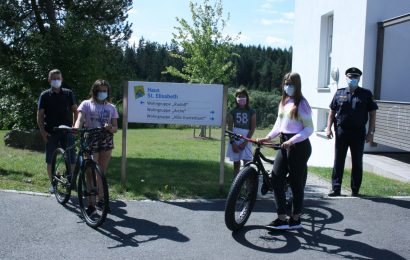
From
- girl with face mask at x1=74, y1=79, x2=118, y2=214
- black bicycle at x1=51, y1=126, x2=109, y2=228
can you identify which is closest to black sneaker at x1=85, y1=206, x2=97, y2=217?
black bicycle at x1=51, y1=126, x2=109, y2=228

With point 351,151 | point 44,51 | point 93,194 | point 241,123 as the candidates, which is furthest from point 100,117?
point 44,51

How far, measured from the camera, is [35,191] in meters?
7.35

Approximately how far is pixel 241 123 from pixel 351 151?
1.87m

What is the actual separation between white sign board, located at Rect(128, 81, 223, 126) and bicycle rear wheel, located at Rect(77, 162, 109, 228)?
2121mm

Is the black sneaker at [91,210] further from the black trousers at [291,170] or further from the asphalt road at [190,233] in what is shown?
A: the black trousers at [291,170]

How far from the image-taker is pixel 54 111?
7.14 metres

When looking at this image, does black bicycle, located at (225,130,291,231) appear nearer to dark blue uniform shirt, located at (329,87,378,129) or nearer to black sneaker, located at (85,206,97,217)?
black sneaker, located at (85,206,97,217)

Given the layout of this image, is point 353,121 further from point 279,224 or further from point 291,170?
point 279,224

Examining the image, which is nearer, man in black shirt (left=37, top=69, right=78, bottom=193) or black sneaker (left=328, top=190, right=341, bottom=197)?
man in black shirt (left=37, top=69, right=78, bottom=193)

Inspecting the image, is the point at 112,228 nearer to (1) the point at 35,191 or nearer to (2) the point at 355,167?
(1) the point at 35,191

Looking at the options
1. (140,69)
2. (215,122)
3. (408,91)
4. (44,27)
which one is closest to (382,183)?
(215,122)

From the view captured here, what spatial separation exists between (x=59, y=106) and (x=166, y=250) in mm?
3256

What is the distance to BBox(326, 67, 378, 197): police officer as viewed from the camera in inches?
293

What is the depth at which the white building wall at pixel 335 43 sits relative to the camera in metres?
12.1
